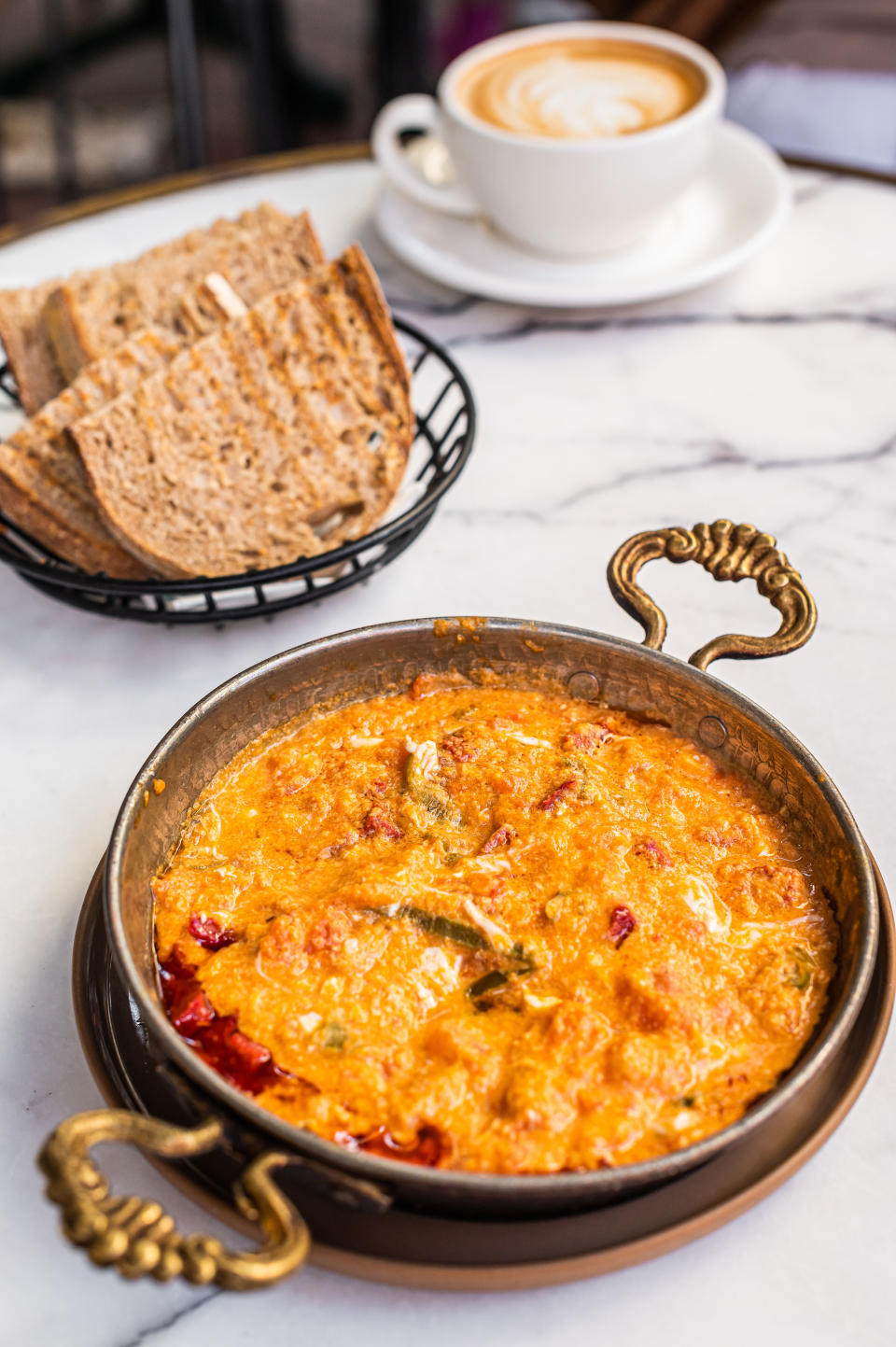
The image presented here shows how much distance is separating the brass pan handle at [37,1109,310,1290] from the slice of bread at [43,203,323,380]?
1.51m

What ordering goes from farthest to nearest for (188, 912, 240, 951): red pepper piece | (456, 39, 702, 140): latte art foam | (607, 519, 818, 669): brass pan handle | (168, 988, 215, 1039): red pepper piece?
(456, 39, 702, 140): latte art foam → (607, 519, 818, 669): brass pan handle → (188, 912, 240, 951): red pepper piece → (168, 988, 215, 1039): red pepper piece

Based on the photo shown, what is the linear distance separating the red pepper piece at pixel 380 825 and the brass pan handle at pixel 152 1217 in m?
0.50

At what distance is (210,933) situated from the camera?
1385 mm

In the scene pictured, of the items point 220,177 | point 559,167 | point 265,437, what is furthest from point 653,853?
point 220,177

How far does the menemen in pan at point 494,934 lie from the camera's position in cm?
121

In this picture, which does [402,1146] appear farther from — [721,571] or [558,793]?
[721,571]

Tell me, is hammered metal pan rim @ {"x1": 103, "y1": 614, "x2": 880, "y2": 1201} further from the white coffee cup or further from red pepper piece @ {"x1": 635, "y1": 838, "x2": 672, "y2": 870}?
the white coffee cup

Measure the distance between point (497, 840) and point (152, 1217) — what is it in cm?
63

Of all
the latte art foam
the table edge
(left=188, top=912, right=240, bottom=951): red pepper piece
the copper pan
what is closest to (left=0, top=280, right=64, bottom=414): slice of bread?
the table edge

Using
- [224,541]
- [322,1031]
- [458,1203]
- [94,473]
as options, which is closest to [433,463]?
[224,541]

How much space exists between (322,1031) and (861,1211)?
24.1 inches

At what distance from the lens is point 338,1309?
1228mm

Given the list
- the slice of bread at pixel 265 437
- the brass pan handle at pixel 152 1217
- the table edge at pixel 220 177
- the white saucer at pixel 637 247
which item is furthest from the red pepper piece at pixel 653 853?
the table edge at pixel 220 177

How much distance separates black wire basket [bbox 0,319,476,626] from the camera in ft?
5.67
